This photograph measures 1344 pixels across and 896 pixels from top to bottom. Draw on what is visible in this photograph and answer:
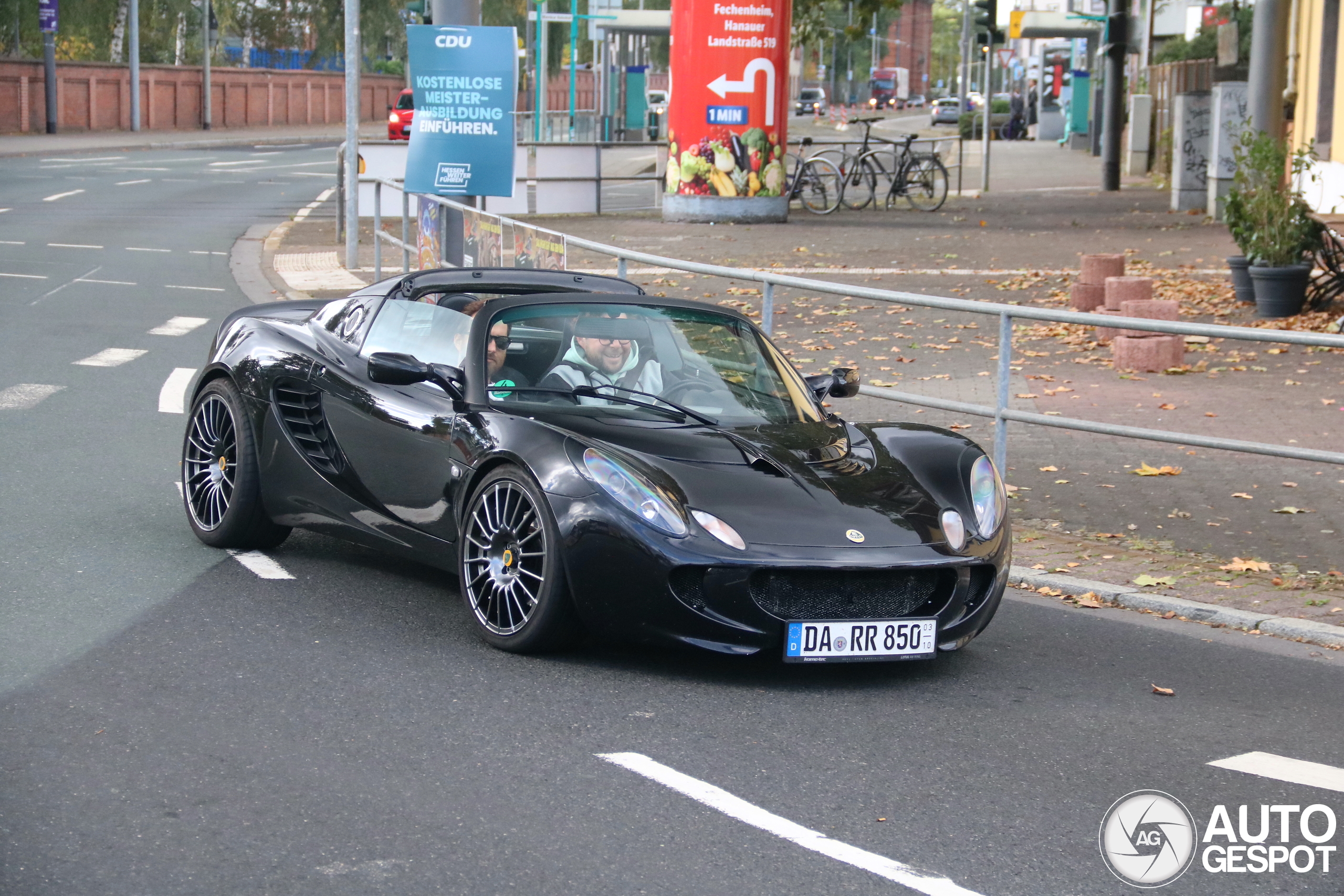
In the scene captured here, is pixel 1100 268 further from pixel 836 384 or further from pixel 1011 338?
pixel 836 384

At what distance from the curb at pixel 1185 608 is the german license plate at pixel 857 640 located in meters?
1.26

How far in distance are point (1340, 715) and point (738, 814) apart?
241 centimetres

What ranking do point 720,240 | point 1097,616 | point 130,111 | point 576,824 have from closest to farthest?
point 576,824
point 1097,616
point 720,240
point 130,111

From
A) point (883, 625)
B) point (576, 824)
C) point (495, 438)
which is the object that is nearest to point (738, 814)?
point (576, 824)

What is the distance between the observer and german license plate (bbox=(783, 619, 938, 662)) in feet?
18.1

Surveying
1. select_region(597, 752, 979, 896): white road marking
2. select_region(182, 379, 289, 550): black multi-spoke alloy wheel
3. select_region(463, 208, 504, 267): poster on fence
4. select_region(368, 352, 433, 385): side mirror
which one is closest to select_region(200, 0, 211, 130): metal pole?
select_region(463, 208, 504, 267): poster on fence

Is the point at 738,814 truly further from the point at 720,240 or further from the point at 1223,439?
Answer: the point at 720,240

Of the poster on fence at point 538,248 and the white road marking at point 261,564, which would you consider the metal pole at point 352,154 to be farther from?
the white road marking at point 261,564

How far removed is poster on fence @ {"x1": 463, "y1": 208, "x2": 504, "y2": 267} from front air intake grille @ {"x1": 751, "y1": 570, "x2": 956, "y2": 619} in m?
7.80

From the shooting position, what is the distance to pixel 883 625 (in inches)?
220

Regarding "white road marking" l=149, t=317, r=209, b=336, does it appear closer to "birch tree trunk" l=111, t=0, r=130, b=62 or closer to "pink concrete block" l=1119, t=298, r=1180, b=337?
"pink concrete block" l=1119, t=298, r=1180, b=337

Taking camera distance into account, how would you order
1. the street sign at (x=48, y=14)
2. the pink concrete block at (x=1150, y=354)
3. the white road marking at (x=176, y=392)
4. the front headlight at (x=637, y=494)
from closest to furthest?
the front headlight at (x=637, y=494) → the white road marking at (x=176, y=392) → the pink concrete block at (x=1150, y=354) → the street sign at (x=48, y=14)

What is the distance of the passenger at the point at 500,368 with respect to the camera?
20.8ft

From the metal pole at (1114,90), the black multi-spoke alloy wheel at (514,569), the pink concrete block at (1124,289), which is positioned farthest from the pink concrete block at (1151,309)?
the metal pole at (1114,90)
